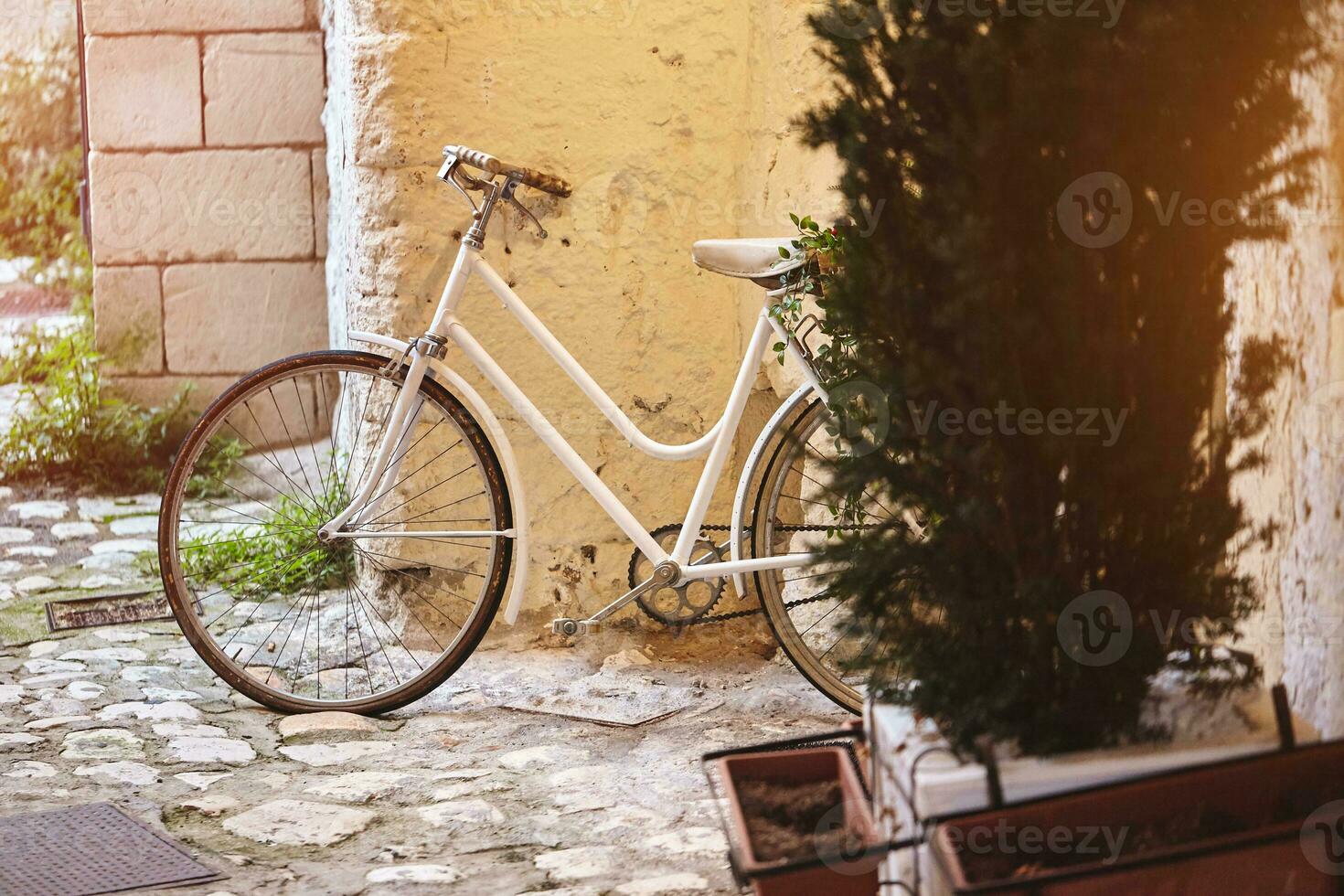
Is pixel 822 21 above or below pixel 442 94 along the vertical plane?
below

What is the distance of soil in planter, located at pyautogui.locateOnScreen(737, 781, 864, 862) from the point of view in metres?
1.85

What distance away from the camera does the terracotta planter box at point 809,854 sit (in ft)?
5.62

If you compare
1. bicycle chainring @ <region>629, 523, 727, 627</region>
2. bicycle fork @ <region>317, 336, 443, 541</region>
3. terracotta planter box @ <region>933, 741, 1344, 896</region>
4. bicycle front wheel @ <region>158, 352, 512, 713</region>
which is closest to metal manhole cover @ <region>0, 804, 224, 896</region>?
bicycle front wheel @ <region>158, 352, 512, 713</region>

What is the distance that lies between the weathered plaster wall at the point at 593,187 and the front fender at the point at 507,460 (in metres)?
0.39

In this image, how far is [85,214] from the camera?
636 cm

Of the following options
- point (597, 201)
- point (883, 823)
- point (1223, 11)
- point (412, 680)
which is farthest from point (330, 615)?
point (1223, 11)

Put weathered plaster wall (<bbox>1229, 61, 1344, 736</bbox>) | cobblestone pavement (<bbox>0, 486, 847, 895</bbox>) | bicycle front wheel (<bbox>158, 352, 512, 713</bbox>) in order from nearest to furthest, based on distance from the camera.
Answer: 1. weathered plaster wall (<bbox>1229, 61, 1344, 736</bbox>)
2. cobblestone pavement (<bbox>0, 486, 847, 895</bbox>)
3. bicycle front wheel (<bbox>158, 352, 512, 713</bbox>)

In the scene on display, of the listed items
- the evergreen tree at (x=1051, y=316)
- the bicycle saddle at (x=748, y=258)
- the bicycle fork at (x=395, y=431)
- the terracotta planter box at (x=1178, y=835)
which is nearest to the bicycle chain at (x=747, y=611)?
the bicycle saddle at (x=748, y=258)

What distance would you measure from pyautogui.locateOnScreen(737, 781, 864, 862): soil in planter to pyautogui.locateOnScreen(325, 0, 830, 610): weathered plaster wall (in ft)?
5.49

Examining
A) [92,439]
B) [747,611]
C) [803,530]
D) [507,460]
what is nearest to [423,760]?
[507,460]

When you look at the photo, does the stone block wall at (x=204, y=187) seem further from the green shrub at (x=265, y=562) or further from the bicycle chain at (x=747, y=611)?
the bicycle chain at (x=747, y=611)

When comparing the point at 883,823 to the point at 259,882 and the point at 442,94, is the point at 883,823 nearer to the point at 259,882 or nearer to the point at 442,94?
the point at 259,882

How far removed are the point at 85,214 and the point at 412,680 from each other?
4102mm

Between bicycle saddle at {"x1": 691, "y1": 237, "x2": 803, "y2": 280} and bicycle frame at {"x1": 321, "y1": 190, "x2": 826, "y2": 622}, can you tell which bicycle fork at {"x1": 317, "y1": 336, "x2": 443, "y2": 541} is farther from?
bicycle saddle at {"x1": 691, "y1": 237, "x2": 803, "y2": 280}
